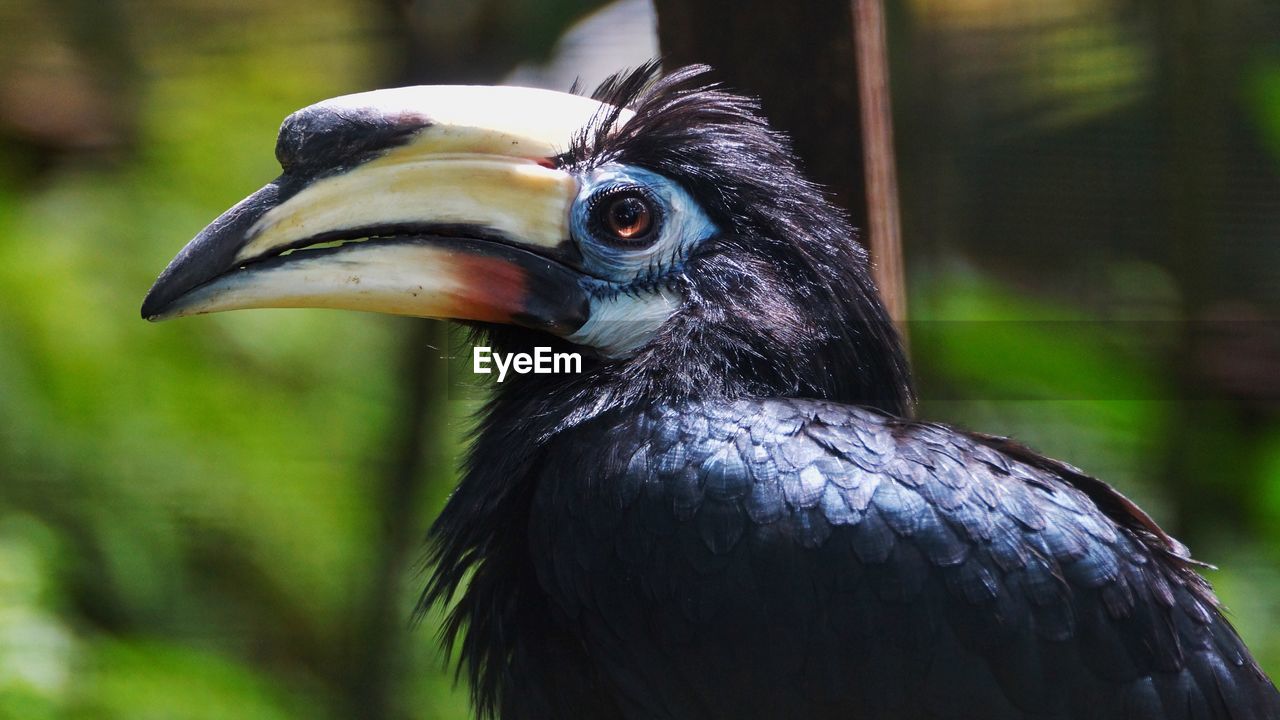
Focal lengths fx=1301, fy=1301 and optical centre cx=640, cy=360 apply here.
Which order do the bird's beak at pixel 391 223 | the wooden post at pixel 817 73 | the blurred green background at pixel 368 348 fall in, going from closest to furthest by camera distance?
the bird's beak at pixel 391 223, the wooden post at pixel 817 73, the blurred green background at pixel 368 348

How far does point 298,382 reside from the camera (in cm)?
371

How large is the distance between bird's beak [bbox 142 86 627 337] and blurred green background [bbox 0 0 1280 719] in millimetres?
1632

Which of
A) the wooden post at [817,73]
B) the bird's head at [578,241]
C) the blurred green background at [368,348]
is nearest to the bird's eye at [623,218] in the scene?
the bird's head at [578,241]

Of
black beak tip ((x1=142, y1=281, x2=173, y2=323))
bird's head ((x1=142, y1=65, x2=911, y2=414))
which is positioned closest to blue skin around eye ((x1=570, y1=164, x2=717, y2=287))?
bird's head ((x1=142, y1=65, x2=911, y2=414))

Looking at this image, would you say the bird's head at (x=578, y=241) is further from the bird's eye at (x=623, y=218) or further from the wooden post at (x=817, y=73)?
the wooden post at (x=817, y=73)

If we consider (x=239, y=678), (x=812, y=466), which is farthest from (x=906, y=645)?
(x=239, y=678)

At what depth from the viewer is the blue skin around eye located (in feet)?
5.02

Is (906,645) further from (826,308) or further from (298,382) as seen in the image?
(298,382)

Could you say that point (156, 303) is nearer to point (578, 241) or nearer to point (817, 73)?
point (578, 241)

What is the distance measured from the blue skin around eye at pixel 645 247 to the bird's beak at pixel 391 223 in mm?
40

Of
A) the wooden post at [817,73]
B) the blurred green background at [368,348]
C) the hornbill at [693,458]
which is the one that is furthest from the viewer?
the blurred green background at [368,348]

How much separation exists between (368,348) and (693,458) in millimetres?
2504

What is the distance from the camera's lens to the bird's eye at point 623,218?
1.53 meters

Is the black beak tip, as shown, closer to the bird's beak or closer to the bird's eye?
the bird's beak
